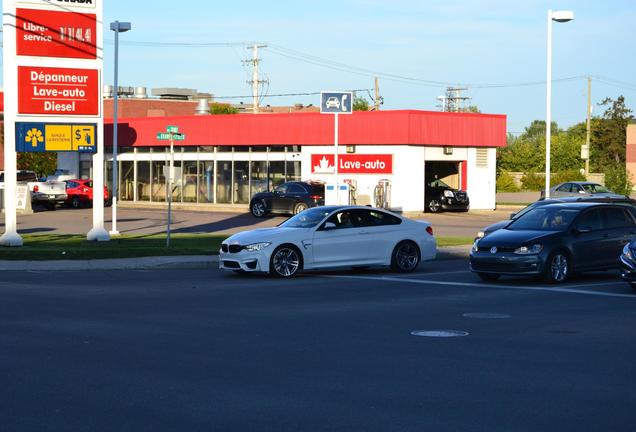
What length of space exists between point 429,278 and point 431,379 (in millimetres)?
11740

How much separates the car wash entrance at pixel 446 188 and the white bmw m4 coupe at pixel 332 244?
91.4 feet

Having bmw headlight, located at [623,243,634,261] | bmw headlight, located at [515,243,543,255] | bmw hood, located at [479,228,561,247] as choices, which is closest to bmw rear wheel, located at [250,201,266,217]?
bmw hood, located at [479,228,561,247]

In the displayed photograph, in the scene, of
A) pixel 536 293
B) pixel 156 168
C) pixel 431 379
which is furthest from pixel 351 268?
pixel 156 168

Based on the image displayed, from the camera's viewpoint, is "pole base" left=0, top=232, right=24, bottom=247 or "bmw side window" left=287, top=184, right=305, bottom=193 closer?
"pole base" left=0, top=232, right=24, bottom=247

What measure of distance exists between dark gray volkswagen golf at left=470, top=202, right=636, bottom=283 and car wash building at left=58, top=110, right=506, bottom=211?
26742mm

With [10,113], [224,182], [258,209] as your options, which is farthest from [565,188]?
[10,113]

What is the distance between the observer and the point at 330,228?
867 inches

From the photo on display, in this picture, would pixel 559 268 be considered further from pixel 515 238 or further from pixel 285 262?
pixel 285 262

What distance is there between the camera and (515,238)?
20.2 metres

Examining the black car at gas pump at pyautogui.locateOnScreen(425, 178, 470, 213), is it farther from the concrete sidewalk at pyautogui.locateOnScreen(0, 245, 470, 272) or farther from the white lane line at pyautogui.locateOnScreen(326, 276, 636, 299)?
the white lane line at pyautogui.locateOnScreen(326, 276, 636, 299)

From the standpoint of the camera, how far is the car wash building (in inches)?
1970

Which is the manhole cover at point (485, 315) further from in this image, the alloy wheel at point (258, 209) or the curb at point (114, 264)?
the alloy wheel at point (258, 209)

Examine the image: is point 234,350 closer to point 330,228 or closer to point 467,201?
point 330,228

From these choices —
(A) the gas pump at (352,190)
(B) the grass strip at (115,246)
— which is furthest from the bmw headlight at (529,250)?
(A) the gas pump at (352,190)
